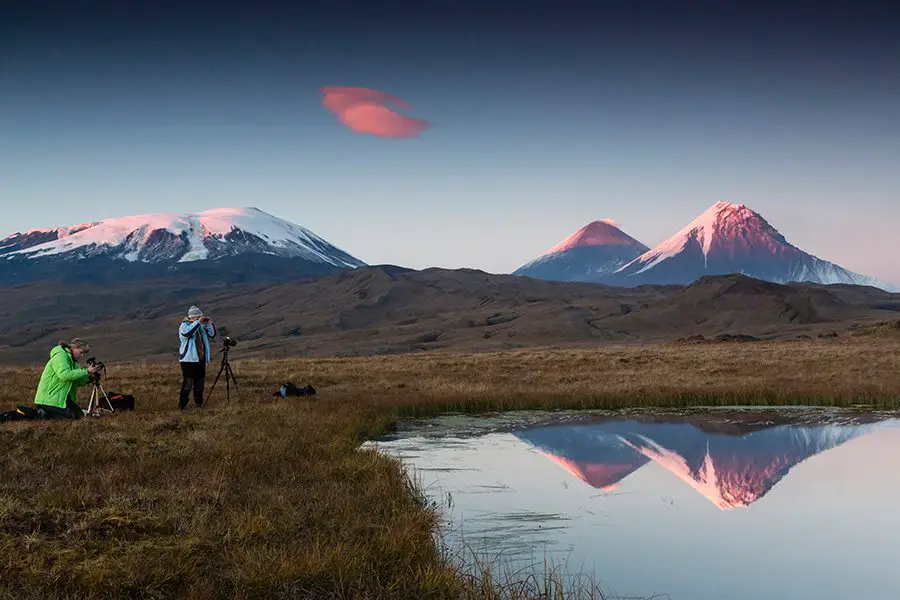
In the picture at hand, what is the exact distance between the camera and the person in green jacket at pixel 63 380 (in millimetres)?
15711

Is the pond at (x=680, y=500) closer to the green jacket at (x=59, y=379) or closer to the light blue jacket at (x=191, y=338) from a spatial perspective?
the light blue jacket at (x=191, y=338)

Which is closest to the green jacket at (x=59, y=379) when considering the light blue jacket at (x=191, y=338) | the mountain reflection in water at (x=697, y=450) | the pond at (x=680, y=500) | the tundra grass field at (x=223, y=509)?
the tundra grass field at (x=223, y=509)

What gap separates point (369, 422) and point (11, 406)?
905cm

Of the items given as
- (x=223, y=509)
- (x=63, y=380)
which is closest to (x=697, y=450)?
(x=223, y=509)

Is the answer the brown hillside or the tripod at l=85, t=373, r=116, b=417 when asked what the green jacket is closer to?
the tripod at l=85, t=373, r=116, b=417

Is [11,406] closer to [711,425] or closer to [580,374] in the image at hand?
[711,425]

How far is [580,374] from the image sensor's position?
32.0 metres

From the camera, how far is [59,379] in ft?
52.5

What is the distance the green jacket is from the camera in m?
15.7

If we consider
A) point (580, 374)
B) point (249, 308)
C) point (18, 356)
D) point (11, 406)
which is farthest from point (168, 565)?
point (249, 308)

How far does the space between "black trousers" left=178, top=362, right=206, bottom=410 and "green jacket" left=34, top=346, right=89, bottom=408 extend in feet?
8.46

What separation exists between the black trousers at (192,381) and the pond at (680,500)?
15.7 ft

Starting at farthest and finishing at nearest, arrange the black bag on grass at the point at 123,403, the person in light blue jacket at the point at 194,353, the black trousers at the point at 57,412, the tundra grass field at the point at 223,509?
the person in light blue jacket at the point at 194,353
the black bag on grass at the point at 123,403
the black trousers at the point at 57,412
the tundra grass field at the point at 223,509

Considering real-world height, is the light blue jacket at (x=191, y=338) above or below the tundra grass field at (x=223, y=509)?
above
